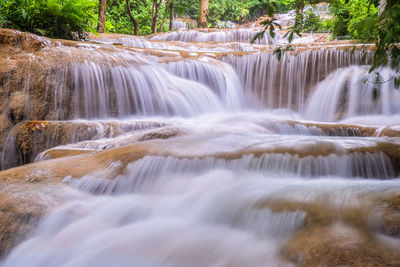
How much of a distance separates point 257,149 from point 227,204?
0.95 metres

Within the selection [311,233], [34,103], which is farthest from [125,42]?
[311,233]

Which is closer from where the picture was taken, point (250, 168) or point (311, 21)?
point (311, 21)

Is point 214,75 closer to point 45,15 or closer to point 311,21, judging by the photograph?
point 45,15

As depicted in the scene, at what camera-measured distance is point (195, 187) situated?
288 centimetres

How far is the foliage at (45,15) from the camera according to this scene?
6.83 meters

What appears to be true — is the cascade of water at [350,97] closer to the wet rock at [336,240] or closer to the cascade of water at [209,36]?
the wet rock at [336,240]

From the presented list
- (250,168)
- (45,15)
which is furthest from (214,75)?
(250,168)

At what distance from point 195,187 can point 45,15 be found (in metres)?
6.52

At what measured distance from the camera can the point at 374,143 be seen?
3348 millimetres

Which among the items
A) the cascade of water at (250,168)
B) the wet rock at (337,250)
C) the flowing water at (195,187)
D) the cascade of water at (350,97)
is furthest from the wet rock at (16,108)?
the cascade of water at (350,97)

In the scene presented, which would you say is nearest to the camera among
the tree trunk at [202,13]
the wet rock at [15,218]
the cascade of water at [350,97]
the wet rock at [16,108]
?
the wet rock at [15,218]

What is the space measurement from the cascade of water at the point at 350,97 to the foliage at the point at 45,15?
20.3 ft

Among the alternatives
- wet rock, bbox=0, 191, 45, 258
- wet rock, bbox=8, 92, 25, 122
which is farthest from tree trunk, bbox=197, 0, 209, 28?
wet rock, bbox=0, 191, 45, 258

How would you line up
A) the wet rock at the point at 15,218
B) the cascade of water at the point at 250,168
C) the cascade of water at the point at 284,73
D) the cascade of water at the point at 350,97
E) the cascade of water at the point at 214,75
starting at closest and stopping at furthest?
the wet rock at the point at 15,218 < the cascade of water at the point at 250,168 < the cascade of water at the point at 350,97 < the cascade of water at the point at 214,75 < the cascade of water at the point at 284,73
